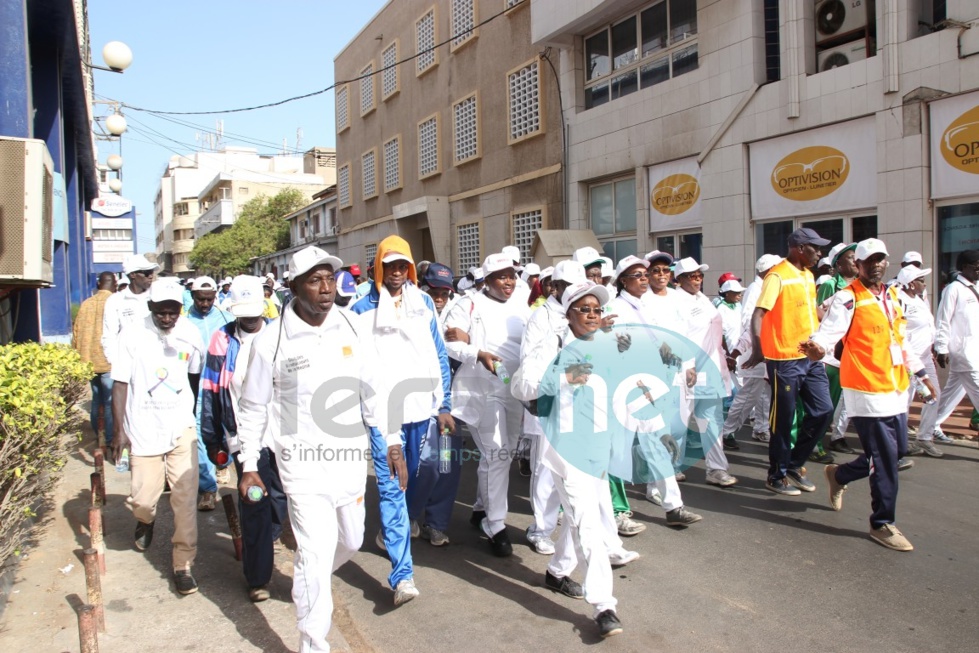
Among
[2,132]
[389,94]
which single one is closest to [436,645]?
[2,132]

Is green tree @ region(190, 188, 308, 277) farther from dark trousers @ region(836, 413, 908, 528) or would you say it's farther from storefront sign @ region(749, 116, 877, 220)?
dark trousers @ region(836, 413, 908, 528)

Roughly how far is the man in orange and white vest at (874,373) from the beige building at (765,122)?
6019mm

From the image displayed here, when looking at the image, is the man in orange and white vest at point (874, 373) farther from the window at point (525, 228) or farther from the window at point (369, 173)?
the window at point (369, 173)

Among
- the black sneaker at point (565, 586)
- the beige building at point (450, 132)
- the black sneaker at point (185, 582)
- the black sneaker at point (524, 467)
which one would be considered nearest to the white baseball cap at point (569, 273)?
the black sneaker at point (565, 586)

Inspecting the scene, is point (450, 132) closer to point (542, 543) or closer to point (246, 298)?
point (246, 298)

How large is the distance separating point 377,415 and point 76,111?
43.0 ft

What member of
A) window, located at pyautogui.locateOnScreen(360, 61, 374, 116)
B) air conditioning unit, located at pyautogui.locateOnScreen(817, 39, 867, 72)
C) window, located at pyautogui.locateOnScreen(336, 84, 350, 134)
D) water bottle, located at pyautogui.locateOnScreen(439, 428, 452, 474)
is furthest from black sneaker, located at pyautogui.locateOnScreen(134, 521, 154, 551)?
window, located at pyautogui.locateOnScreen(336, 84, 350, 134)

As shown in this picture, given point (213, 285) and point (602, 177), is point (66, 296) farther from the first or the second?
point (602, 177)

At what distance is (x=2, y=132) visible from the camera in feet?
24.1

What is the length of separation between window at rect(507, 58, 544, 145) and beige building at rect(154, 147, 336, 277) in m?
47.5

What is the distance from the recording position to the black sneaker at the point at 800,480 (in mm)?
6238

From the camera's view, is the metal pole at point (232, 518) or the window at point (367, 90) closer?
the metal pole at point (232, 518)

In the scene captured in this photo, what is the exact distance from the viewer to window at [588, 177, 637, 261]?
15925mm

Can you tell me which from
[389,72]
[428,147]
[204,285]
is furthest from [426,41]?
[204,285]
